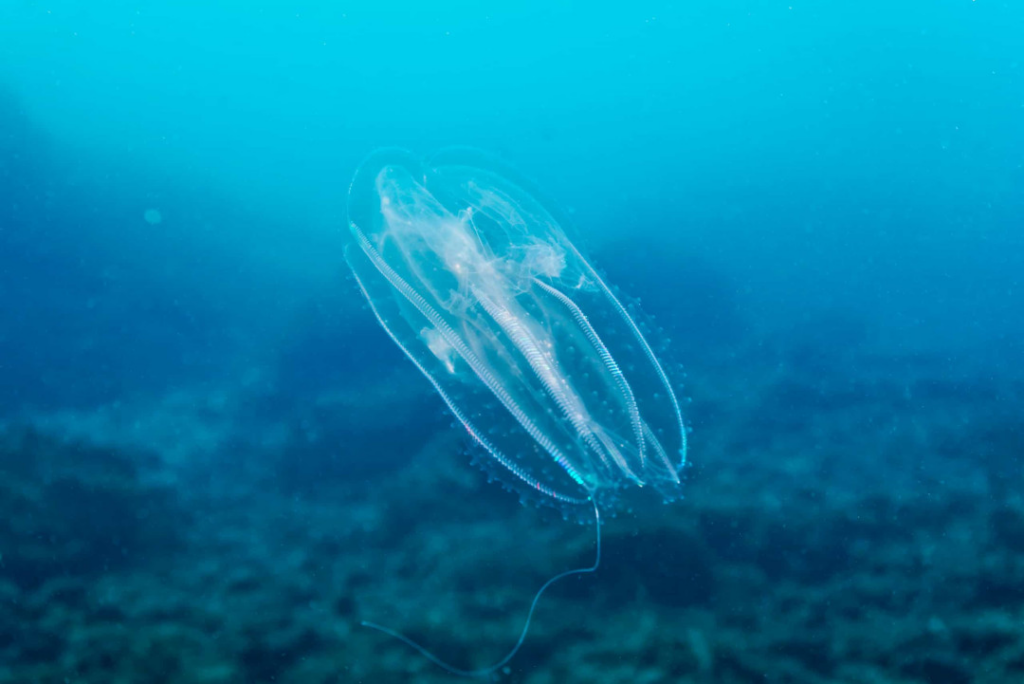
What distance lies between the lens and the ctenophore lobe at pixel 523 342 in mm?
5703

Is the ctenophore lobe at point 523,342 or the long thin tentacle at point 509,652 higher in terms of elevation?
the ctenophore lobe at point 523,342

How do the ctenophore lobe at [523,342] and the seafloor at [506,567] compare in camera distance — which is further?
the seafloor at [506,567]

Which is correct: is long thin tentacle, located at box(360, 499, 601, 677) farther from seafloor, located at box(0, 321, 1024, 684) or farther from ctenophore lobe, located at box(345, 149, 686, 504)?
ctenophore lobe, located at box(345, 149, 686, 504)

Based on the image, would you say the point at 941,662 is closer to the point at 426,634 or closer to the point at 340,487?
the point at 426,634

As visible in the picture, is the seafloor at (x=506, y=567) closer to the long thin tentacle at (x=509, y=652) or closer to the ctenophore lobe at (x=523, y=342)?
the long thin tentacle at (x=509, y=652)

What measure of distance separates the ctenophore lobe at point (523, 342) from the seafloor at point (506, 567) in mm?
371

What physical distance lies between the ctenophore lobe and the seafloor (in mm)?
371

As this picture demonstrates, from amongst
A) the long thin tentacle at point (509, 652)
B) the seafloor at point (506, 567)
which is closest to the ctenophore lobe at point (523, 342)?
the seafloor at point (506, 567)

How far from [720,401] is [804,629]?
2270mm

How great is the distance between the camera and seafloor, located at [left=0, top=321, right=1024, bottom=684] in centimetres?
585

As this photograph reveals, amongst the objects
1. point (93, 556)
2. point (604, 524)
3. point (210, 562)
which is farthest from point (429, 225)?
point (93, 556)

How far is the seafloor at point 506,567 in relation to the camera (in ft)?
19.2

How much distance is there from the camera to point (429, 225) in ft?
21.4

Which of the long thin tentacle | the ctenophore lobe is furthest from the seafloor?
the ctenophore lobe
